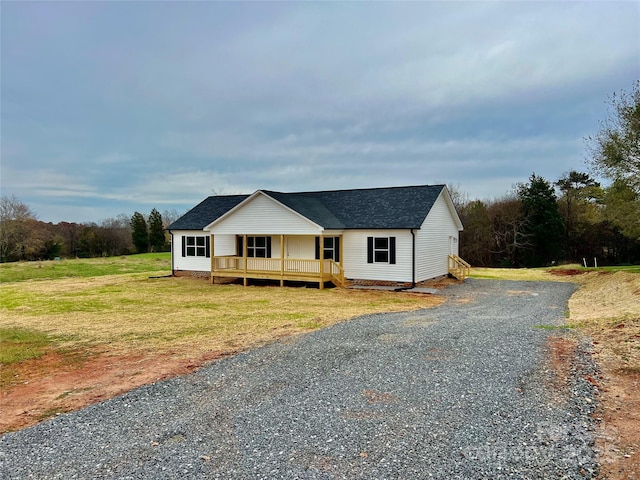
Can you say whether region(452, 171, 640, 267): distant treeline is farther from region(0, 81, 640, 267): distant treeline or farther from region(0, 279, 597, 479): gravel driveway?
region(0, 279, 597, 479): gravel driveway

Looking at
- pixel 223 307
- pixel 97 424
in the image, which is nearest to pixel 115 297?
pixel 223 307

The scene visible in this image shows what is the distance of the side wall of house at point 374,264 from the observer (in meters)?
18.2

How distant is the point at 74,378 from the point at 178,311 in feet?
21.3

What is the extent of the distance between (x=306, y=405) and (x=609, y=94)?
21.6m

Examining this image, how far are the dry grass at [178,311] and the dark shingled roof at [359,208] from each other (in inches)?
139

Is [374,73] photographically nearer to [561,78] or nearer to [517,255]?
[561,78]

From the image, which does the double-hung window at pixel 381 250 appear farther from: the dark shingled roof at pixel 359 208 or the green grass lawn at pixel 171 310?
the green grass lawn at pixel 171 310

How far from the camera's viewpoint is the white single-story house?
1852 centimetres

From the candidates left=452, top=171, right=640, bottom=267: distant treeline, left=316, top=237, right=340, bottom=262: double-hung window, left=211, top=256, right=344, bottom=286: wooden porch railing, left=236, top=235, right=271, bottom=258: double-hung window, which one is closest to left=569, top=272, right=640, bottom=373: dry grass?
left=211, top=256, right=344, bottom=286: wooden porch railing

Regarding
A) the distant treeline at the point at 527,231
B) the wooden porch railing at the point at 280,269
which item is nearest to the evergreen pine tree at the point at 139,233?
the distant treeline at the point at 527,231

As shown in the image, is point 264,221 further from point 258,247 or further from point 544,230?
point 544,230

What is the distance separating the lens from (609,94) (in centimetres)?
1883

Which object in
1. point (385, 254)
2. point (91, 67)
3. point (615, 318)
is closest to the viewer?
point (615, 318)

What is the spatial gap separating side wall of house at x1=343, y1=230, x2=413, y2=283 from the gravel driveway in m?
10.8
